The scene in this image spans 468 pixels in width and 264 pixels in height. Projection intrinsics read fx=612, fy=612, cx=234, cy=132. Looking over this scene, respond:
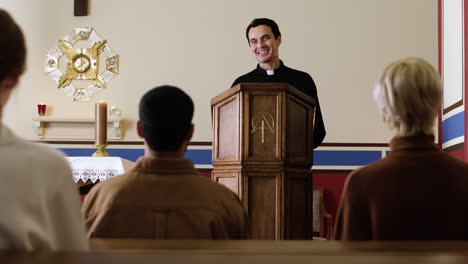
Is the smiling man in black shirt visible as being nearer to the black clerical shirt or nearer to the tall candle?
the black clerical shirt

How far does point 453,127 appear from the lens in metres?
5.88

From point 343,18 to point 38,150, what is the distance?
6573mm

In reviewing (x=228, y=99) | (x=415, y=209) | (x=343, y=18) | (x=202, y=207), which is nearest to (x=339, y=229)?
(x=415, y=209)

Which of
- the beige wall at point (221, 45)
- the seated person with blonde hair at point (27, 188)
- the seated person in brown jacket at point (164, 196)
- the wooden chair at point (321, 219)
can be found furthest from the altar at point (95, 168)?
the seated person with blonde hair at point (27, 188)

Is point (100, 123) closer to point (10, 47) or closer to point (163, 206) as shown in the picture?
point (163, 206)

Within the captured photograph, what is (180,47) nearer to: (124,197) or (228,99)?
(228,99)

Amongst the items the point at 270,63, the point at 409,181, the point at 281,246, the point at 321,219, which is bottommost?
the point at 321,219

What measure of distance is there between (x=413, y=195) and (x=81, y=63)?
6.60 metres

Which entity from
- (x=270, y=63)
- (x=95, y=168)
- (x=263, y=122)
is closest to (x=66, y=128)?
(x=95, y=168)

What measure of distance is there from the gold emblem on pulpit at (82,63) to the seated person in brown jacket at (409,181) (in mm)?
6170

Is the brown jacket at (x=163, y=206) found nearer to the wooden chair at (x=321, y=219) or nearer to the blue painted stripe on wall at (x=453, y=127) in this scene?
the blue painted stripe on wall at (x=453, y=127)

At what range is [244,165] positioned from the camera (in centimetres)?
349

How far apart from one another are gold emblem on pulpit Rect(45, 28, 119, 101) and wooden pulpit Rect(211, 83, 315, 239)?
430 cm

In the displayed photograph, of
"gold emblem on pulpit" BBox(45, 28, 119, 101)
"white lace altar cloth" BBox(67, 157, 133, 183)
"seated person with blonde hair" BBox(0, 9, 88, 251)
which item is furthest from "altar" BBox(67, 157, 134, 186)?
"seated person with blonde hair" BBox(0, 9, 88, 251)
